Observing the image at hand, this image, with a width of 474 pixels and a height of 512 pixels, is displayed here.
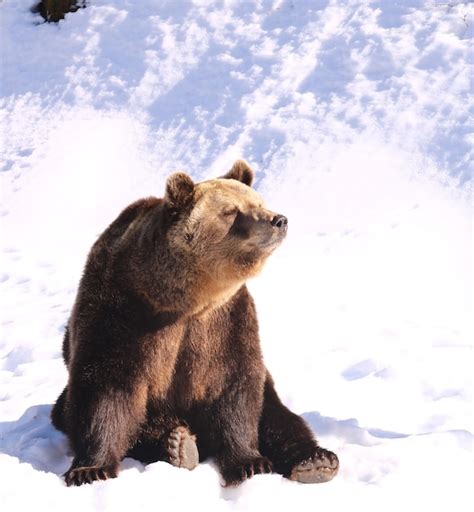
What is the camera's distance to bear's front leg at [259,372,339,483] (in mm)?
4438

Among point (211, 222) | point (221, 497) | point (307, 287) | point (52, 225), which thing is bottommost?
point (52, 225)

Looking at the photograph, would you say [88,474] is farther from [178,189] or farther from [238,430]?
[178,189]

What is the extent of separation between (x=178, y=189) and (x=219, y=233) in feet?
0.90

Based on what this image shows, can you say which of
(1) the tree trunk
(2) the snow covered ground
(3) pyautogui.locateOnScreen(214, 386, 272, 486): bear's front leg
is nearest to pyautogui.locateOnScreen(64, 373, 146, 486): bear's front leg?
(2) the snow covered ground

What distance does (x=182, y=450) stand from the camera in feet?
14.5

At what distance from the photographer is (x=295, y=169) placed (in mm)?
9781

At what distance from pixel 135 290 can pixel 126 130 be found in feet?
23.4

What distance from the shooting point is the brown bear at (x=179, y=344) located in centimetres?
428

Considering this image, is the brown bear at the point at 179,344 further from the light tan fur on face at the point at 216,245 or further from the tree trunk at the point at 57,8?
the tree trunk at the point at 57,8

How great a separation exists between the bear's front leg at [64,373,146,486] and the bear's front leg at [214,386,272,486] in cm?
40

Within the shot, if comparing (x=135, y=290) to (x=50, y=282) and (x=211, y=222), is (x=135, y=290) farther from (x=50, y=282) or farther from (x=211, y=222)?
(x=50, y=282)

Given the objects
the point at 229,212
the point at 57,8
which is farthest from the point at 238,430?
the point at 57,8

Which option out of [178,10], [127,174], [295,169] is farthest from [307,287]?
[178,10]

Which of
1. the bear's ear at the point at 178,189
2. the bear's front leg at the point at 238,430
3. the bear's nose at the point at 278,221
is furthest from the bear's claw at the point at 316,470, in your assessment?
the bear's ear at the point at 178,189
